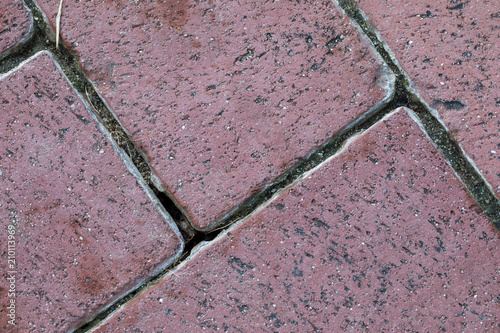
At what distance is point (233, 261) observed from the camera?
848 mm

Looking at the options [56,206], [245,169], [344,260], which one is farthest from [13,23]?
[344,260]

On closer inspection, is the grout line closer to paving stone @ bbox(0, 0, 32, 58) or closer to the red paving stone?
the red paving stone

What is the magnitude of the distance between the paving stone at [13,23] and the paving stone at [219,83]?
0.16 ft

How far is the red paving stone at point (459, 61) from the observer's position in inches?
33.4

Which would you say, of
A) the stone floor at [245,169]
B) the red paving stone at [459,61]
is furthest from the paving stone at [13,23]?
the red paving stone at [459,61]

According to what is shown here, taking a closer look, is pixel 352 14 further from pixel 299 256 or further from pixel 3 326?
pixel 3 326

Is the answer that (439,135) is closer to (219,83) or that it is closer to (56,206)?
(219,83)

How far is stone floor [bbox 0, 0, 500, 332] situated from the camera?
2.76 feet

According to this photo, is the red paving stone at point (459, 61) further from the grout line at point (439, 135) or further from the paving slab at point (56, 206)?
the paving slab at point (56, 206)

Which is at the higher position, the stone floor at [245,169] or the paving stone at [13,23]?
the paving stone at [13,23]

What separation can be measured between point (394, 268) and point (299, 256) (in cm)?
22

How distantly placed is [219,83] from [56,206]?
459 mm

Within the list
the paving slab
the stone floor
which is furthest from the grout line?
the paving slab

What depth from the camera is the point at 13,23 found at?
0.85 m
